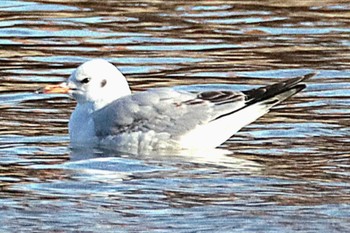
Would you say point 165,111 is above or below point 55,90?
below

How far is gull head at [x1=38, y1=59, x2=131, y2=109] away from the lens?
1104cm

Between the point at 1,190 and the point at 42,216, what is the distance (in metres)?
0.82

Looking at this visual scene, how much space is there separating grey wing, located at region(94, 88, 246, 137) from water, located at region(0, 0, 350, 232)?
267 mm

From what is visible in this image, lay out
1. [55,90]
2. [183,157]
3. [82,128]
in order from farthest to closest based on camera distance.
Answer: [55,90] < [82,128] < [183,157]

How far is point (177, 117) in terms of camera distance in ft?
35.0

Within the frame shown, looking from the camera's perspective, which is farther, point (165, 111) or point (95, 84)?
point (95, 84)

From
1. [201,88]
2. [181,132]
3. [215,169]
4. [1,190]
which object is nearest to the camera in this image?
[1,190]

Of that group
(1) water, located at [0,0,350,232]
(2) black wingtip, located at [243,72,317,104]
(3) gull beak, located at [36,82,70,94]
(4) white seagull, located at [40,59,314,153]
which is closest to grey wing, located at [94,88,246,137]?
(4) white seagull, located at [40,59,314,153]

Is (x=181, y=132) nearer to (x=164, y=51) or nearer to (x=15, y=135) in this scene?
(x=15, y=135)

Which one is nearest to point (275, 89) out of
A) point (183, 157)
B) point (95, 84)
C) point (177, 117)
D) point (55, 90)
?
point (177, 117)

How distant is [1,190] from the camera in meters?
9.19

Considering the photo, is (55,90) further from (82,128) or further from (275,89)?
(275,89)

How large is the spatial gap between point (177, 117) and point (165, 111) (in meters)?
0.11

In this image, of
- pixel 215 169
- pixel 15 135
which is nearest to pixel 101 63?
pixel 15 135
